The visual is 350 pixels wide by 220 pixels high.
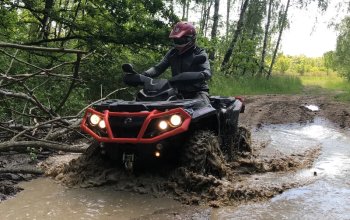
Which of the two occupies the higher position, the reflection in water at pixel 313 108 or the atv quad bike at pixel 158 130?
the atv quad bike at pixel 158 130

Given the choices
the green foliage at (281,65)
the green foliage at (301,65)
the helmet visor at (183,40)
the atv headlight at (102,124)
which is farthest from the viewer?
the green foliage at (301,65)

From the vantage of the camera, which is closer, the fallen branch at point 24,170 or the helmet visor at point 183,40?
the fallen branch at point 24,170

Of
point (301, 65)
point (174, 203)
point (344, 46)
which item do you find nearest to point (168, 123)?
point (174, 203)

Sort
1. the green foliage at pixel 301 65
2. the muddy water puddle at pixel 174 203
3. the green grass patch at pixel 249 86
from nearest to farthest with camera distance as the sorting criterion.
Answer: the muddy water puddle at pixel 174 203 < the green grass patch at pixel 249 86 < the green foliage at pixel 301 65

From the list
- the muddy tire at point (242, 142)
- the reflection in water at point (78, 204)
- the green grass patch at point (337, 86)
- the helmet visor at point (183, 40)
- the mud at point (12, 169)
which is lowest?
the reflection in water at point (78, 204)

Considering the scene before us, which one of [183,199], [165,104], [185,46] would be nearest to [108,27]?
[185,46]

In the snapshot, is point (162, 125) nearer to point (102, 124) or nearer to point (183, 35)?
point (102, 124)

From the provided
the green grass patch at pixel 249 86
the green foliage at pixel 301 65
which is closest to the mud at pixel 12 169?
the green grass patch at pixel 249 86

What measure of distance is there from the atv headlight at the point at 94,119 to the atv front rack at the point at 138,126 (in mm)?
58

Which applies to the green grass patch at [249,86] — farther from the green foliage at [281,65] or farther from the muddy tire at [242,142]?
the green foliage at [281,65]

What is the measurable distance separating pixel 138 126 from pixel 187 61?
5.37 feet

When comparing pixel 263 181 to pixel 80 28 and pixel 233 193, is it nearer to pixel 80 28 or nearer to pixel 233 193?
pixel 233 193

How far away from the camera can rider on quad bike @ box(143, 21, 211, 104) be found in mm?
5328

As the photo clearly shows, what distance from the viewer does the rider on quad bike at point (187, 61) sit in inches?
210
